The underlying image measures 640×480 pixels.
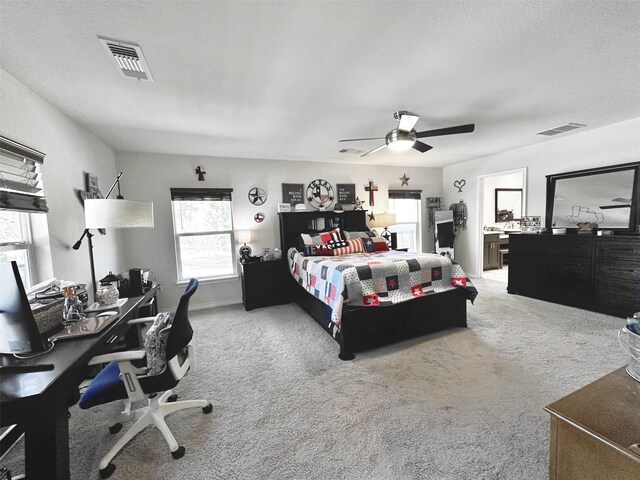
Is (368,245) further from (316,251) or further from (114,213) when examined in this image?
(114,213)

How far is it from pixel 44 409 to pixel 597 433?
77.0 inches

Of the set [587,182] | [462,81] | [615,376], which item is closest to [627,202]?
[587,182]

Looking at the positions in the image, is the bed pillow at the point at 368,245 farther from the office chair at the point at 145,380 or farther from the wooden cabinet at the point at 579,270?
the office chair at the point at 145,380

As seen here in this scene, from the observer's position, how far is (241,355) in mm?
2809

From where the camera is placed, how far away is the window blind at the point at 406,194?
18.9 feet

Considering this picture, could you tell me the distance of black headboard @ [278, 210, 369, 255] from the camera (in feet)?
15.2

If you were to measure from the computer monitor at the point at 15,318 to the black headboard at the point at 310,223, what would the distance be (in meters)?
3.41

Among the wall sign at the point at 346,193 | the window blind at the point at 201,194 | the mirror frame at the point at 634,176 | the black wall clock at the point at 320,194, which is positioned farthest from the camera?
the wall sign at the point at 346,193

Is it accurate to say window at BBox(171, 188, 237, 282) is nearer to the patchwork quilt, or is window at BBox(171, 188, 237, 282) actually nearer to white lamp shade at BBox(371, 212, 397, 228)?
the patchwork quilt

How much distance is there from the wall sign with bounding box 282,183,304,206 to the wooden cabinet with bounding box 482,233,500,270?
170 inches

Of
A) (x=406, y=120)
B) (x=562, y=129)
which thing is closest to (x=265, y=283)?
(x=406, y=120)

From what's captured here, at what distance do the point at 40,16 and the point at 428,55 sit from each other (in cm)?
224

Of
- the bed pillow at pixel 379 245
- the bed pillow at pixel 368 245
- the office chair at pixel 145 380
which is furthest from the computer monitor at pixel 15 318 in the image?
the bed pillow at pixel 379 245

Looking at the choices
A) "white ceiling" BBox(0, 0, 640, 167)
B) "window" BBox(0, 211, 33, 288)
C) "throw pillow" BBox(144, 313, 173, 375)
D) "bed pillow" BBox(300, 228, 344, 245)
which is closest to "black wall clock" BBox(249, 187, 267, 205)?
"bed pillow" BBox(300, 228, 344, 245)
